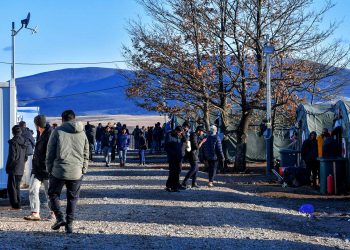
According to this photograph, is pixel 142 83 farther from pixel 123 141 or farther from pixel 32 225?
pixel 32 225

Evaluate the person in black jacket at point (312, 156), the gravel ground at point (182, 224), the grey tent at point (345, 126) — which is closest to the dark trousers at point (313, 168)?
the person in black jacket at point (312, 156)

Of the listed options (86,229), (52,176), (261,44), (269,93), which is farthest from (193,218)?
(261,44)

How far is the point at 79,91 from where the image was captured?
464 ft

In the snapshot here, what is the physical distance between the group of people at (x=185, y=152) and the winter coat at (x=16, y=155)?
4.77 metres

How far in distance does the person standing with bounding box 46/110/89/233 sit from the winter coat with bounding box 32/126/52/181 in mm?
1116

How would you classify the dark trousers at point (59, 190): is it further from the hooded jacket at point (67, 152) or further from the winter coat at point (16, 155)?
the winter coat at point (16, 155)

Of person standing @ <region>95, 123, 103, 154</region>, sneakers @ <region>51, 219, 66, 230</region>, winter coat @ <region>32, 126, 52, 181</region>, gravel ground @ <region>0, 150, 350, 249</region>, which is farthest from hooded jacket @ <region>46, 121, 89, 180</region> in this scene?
person standing @ <region>95, 123, 103, 154</region>

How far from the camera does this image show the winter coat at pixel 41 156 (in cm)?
1185

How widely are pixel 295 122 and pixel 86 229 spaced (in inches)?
721

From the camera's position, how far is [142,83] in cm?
2858

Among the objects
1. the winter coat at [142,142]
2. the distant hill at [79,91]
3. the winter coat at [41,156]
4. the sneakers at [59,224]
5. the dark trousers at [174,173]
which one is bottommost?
the sneakers at [59,224]

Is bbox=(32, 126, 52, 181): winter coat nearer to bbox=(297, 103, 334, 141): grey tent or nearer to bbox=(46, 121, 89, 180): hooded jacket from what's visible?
bbox=(46, 121, 89, 180): hooded jacket

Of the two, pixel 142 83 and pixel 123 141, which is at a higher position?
pixel 142 83

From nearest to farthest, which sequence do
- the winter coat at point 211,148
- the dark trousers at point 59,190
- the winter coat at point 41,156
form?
the dark trousers at point 59,190 < the winter coat at point 41,156 < the winter coat at point 211,148
